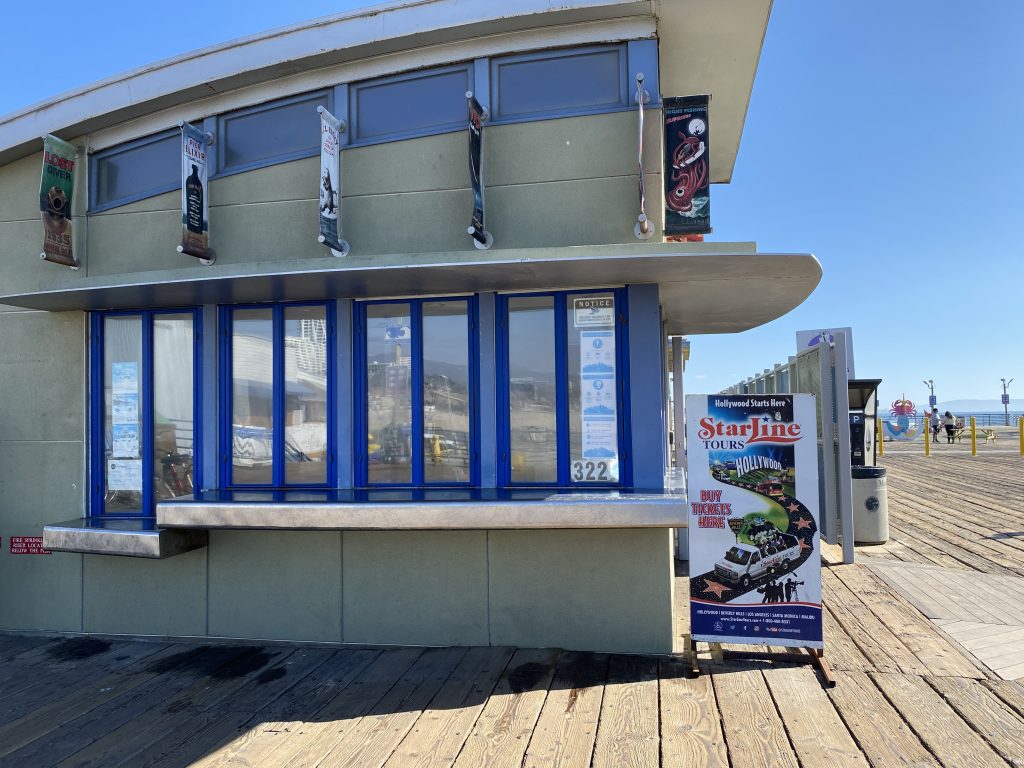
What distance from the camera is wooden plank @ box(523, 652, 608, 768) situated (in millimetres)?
3693

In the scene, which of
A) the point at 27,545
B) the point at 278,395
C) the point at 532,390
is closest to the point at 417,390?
the point at 532,390

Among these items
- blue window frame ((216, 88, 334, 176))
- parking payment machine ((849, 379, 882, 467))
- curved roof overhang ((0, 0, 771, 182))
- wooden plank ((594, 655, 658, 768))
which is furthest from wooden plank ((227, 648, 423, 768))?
parking payment machine ((849, 379, 882, 467))

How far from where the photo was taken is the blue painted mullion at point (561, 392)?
5.32 metres

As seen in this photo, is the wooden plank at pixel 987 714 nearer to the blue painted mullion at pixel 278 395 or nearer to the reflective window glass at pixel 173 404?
the blue painted mullion at pixel 278 395

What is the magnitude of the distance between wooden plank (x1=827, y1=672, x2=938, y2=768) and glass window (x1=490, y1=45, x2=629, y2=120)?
14.5 ft

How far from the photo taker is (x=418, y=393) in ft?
18.3

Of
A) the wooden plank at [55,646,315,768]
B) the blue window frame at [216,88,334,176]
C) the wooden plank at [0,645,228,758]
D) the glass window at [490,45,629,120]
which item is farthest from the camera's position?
the blue window frame at [216,88,334,176]

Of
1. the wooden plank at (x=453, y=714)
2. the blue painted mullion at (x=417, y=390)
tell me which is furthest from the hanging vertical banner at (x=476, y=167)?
the wooden plank at (x=453, y=714)

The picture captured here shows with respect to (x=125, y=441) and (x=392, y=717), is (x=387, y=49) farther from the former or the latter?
(x=392, y=717)

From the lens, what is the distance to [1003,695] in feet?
14.1

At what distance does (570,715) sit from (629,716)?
0.35 metres

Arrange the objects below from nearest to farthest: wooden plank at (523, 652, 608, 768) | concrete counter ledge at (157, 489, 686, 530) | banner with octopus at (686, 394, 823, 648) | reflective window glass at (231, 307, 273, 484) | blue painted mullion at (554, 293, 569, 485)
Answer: wooden plank at (523, 652, 608, 768), concrete counter ledge at (157, 489, 686, 530), banner with octopus at (686, 394, 823, 648), blue painted mullion at (554, 293, 569, 485), reflective window glass at (231, 307, 273, 484)

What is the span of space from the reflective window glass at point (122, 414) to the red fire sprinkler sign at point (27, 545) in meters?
0.68

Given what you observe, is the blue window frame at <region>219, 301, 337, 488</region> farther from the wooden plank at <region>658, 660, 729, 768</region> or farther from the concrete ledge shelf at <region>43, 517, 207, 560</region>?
the wooden plank at <region>658, 660, 729, 768</region>
